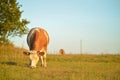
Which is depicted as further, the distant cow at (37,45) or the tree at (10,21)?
the tree at (10,21)

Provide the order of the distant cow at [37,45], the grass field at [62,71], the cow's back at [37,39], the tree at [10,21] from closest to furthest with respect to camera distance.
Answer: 1. the grass field at [62,71]
2. the distant cow at [37,45]
3. the cow's back at [37,39]
4. the tree at [10,21]

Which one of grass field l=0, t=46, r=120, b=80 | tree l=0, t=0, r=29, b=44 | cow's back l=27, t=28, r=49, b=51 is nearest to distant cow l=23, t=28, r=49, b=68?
cow's back l=27, t=28, r=49, b=51

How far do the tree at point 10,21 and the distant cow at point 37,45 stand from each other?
13.7 m

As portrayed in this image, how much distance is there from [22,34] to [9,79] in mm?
22954

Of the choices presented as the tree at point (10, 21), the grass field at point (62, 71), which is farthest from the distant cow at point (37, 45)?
the tree at point (10, 21)

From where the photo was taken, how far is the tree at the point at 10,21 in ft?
99.2

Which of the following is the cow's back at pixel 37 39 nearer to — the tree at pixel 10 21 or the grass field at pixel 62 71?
the grass field at pixel 62 71

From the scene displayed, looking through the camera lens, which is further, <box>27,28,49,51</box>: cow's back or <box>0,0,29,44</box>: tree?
<box>0,0,29,44</box>: tree

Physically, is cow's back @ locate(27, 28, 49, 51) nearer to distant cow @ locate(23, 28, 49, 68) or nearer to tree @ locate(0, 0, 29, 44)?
distant cow @ locate(23, 28, 49, 68)

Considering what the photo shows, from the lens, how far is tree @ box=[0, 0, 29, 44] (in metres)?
30.2

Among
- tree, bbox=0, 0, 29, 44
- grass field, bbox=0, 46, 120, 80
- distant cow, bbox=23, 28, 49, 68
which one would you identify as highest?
tree, bbox=0, 0, 29, 44

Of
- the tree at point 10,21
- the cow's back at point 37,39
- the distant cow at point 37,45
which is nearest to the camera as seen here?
the distant cow at point 37,45

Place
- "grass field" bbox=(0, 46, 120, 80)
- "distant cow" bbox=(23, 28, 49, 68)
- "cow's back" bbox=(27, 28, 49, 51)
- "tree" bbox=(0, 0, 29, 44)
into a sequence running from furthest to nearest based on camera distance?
"tree" bbox=(0, 0, 29, 44) < "cow's back" bbox=(27, 28, 49, 51) < "distant cow" bbox=(23, 28, 49, 68) < "grass field" bbox=(0, 46, 120, 80)

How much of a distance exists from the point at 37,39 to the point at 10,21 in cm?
1573
